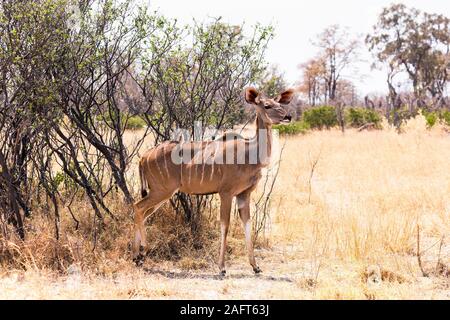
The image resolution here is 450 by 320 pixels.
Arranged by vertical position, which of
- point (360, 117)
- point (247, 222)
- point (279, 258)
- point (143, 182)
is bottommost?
point (279, 258)

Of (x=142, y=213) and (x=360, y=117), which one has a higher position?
(x=360, y=117)

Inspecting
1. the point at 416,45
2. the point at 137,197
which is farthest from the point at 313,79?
the point at 137,197

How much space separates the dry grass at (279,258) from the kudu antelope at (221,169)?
0.37 metres

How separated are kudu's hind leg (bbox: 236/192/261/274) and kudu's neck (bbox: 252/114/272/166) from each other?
1.36 feet

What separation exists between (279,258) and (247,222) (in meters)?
0.84

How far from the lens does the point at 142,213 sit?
21.5 ft

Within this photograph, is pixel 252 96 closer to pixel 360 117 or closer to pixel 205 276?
pixel 205 276

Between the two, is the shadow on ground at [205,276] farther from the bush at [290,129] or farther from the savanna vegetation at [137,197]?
the bush at [290,129]

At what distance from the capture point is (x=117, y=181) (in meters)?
7.31

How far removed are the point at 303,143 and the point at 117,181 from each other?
12.4 m

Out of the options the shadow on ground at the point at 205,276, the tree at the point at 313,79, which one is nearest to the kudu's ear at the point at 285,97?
the shadow on ground at the point at 205,276

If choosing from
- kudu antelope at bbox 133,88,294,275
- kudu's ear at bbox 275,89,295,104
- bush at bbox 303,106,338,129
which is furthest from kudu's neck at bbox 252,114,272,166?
bush at bbox 303,106,338,129

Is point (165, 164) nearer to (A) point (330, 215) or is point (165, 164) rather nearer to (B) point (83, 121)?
(B) point (83, 121)

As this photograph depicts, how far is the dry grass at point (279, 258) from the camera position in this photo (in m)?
5.53
